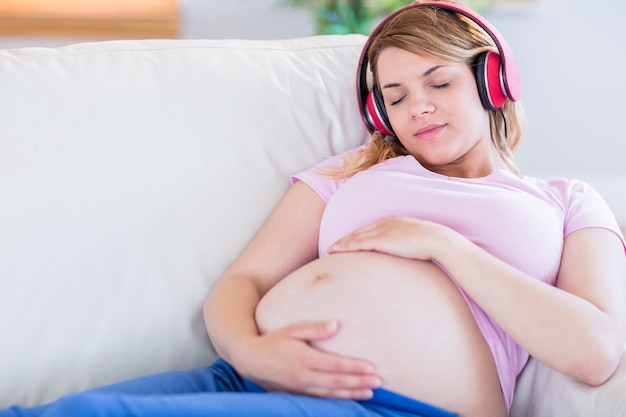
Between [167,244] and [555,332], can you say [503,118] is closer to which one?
[555,332]

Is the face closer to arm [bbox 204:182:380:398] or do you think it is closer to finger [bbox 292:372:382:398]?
arm [bbox 204:182:380:398]

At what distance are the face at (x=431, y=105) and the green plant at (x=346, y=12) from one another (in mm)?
1470

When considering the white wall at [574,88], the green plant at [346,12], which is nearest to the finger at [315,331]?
the green plant at [346,12]

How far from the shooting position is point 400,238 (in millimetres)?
1137

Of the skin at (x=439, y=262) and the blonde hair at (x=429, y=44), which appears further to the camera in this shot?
the blonde hair at (x=429, y=44)

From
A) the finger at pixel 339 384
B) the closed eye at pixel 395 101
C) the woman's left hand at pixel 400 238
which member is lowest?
the finger at pixel 339 384

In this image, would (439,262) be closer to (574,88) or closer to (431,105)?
(431,105)

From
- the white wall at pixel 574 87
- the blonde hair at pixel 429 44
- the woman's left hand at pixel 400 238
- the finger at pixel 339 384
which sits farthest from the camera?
the white wall at pixel 574 87

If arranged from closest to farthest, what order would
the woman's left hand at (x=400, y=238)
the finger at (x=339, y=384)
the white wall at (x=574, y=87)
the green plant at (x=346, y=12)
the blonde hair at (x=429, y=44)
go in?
the finger at (x=339, y=384)
the woman's left hand at (x=400, y=238)
the blonde hair at (x=429, y=44)
the green plant at (x=346, y=12)
the white wall at (x=574, y=87)

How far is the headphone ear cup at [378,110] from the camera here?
4.55ft

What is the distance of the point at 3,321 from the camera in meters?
1.15

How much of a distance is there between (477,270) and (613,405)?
0.25m

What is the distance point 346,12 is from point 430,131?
1561 mm

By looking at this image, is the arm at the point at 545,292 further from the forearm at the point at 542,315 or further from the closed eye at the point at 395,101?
the closed eye at the point at 395,101
